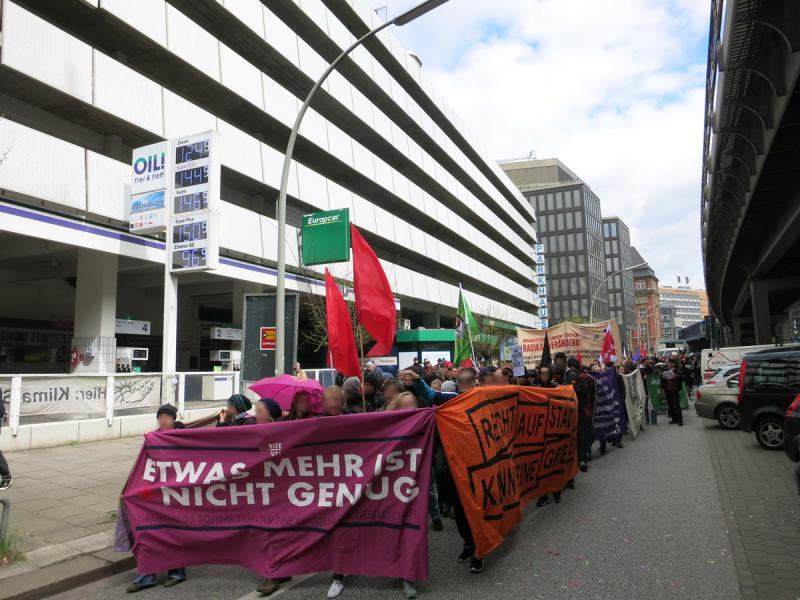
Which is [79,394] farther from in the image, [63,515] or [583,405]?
[583,405]

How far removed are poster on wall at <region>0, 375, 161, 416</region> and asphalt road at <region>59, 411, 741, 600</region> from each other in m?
6.63

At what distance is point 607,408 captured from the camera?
11453 millimetres

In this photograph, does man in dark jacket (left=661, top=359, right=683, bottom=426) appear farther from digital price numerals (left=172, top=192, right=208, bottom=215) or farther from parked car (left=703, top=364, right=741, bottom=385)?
digital price numerals (left=172, top=192, right=208, bottom=215)

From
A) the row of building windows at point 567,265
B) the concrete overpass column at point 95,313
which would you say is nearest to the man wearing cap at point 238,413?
the concrete overpass column at point 95,313

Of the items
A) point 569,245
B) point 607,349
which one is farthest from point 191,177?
point 569,245

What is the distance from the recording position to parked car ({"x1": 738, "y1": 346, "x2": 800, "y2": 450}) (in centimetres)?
1084

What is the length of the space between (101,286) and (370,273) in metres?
12.1

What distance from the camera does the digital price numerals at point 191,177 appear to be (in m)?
14.2

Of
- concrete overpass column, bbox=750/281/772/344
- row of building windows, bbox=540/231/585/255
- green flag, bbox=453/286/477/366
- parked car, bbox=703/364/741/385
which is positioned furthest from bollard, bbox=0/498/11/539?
row of building windows, bbox=540/231/585/255

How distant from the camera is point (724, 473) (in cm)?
886

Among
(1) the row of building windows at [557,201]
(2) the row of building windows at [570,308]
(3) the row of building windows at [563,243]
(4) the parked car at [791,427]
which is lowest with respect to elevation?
(4) the parked car at [791,427]

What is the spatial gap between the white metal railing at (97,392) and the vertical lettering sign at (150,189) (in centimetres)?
389

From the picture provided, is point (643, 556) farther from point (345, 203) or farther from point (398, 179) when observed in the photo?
point (398, 179)

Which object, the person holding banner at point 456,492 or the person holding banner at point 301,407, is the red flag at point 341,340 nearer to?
the person holding banner at point 456,492
